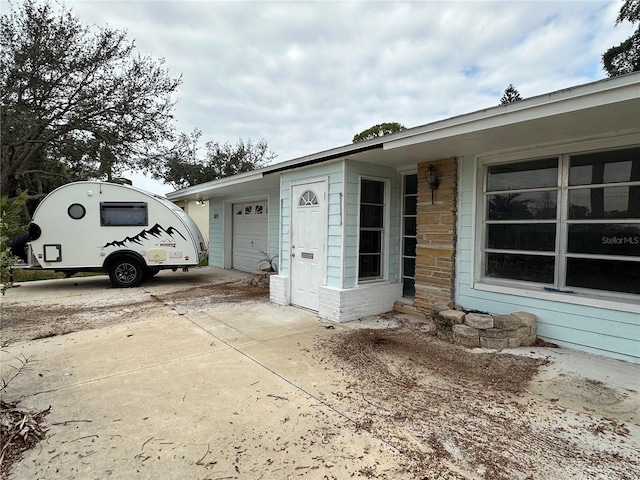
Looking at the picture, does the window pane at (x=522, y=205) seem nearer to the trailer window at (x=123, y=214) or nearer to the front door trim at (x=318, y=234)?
the front door trim at (x=318, y=234)

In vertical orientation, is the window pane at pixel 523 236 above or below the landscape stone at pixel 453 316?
above

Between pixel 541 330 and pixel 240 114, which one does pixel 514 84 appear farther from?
pixel 541 330

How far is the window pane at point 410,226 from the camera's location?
574 centimetres

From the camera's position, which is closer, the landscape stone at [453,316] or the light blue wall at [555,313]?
the light blue wall at [555,313]

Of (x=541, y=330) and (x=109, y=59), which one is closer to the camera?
(x=541, y=330)

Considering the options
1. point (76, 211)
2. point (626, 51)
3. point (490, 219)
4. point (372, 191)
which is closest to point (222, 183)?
point (76, 211)

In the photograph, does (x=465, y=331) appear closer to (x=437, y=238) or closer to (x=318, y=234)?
(x=437, y=238)

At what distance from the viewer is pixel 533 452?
79.7 inches

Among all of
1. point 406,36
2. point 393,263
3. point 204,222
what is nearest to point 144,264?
point 393,263

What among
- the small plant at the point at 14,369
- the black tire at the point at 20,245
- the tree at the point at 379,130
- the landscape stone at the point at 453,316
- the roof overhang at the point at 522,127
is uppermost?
the tree at the point at 379,130

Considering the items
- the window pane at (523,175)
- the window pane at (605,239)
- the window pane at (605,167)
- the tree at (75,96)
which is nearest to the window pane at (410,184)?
the window pane at (523,175)

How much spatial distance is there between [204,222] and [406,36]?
1440 centimetres

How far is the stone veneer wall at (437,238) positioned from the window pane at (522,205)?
521 mm

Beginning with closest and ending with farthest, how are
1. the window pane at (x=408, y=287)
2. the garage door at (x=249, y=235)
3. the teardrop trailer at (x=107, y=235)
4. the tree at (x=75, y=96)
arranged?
the window pane at (x=408, y=287)
the teardrop trailer at (x=107, y=235)
the tree at (x=75, y=96)
the garage door at (x=249, y=235)
